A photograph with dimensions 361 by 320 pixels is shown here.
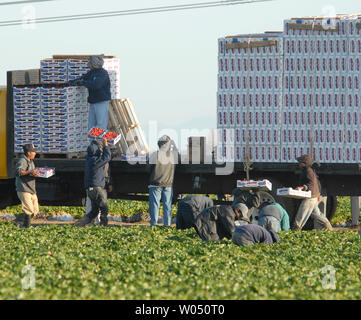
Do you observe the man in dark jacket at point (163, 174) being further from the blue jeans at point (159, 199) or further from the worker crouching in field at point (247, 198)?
the worker crouching in field at point (247, 198)

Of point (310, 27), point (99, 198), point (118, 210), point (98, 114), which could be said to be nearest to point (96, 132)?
point (98, 114)

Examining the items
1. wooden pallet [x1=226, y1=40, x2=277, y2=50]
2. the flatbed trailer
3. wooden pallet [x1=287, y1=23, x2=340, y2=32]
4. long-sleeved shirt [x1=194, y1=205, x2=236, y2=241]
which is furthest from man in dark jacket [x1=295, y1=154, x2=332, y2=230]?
long-sleeved shirt [x1=194, y1=205, x2=236, y2=241]

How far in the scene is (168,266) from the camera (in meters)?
12.9

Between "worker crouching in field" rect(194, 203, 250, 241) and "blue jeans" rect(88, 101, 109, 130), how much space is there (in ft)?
16.7

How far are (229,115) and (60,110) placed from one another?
3899 mm

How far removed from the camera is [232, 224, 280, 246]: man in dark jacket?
15.2m

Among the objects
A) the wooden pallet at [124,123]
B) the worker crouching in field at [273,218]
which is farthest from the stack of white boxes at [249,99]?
the wooden pallet at [124,123]

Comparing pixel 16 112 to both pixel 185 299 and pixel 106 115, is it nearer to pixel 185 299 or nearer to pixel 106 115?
pixel 106 115

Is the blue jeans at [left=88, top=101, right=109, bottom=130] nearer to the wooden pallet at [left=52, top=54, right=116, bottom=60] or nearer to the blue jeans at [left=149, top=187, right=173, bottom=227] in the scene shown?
the wooden pallet at [left=52, top=54, right=116, bottom=60]

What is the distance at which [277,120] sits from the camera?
1928 centimetres

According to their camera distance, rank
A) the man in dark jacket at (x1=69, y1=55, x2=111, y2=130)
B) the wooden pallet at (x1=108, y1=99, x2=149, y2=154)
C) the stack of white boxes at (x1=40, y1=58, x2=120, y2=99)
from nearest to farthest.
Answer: the man in dark jacket at (x1=69, y1=55, x2=111, y2=130) < the stack of white boxes at (x1=40, y1=58, x2=120, y2=99) < the wooden pallet at (x1=108, y1=99, x2=149, y2=154)
